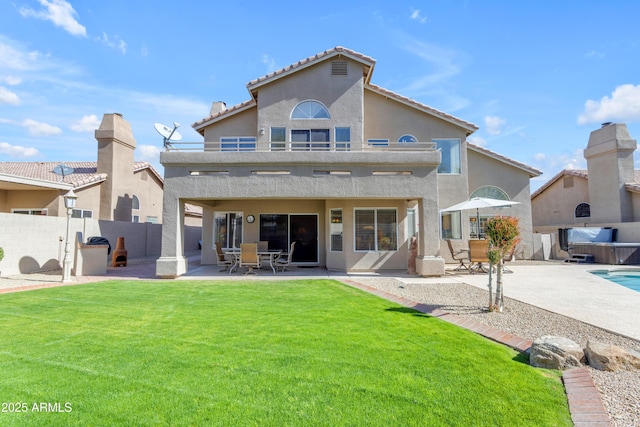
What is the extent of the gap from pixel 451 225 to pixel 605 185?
13141 millimetres

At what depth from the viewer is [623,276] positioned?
13664mm

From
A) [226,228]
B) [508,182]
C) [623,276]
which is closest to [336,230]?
[226,228]

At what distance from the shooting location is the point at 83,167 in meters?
23.7

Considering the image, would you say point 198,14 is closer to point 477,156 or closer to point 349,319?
point 349,319

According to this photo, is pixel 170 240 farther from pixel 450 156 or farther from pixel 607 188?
pixel 607 188

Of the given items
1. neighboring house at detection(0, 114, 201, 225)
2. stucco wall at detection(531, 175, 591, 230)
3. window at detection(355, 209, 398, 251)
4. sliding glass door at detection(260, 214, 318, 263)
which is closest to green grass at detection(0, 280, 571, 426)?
window at detection(355, 209, 398, 251)

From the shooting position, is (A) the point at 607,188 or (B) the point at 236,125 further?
(A) the point at 607,188

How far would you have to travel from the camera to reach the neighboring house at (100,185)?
18.7 metres

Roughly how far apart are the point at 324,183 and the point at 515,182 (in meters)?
12.6

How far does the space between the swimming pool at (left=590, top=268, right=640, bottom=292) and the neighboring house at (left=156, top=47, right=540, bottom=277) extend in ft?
14.6

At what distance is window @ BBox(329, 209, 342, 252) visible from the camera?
1525 centimetres

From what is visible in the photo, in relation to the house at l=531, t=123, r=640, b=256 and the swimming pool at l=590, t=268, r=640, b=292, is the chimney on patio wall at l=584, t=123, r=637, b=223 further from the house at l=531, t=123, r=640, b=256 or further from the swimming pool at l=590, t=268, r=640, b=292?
the swimming pool at l=590, t=268, r=640, b=292

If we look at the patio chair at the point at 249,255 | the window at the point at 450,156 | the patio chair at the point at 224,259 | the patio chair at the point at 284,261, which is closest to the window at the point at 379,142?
the window at the point at 450,156

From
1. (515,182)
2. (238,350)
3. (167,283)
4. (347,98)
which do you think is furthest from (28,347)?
(515,182)
